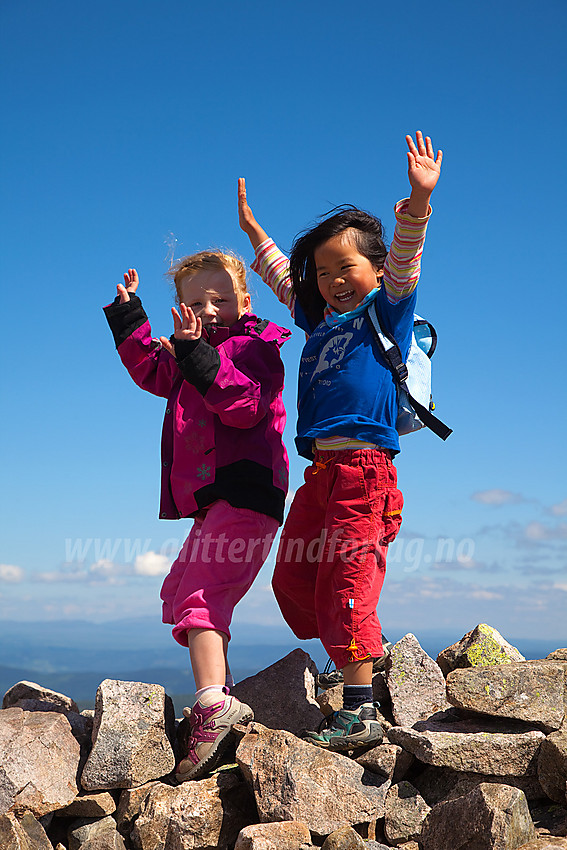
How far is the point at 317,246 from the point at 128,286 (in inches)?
54.1

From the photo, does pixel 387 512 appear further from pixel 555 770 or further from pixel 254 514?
pixel 555 770

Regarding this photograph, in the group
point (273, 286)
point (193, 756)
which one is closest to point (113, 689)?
point (193, 756)

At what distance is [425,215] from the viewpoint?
14.1 ft

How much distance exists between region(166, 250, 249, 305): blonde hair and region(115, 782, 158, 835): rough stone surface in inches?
117

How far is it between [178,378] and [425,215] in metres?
1.88

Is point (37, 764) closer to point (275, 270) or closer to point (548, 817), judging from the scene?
point (548, 817)

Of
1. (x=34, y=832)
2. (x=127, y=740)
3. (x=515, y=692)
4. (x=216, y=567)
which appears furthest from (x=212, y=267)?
(x=34, y=832)

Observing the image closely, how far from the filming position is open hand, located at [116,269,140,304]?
17.2ft

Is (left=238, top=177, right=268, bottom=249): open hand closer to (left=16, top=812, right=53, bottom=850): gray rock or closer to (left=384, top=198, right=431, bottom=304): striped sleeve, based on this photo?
(left=384, top=198, right=431, bottom=304): striped sleeve

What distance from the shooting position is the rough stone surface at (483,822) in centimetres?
345

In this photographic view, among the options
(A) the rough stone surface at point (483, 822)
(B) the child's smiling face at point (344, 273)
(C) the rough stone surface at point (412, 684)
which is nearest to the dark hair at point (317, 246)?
(B) the child's smiling face at point (344, 273)

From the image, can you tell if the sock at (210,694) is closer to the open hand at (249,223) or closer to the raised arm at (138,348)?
the raised arm at (138,348)

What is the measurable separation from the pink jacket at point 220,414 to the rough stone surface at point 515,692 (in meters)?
1.46

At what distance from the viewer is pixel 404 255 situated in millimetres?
4367
